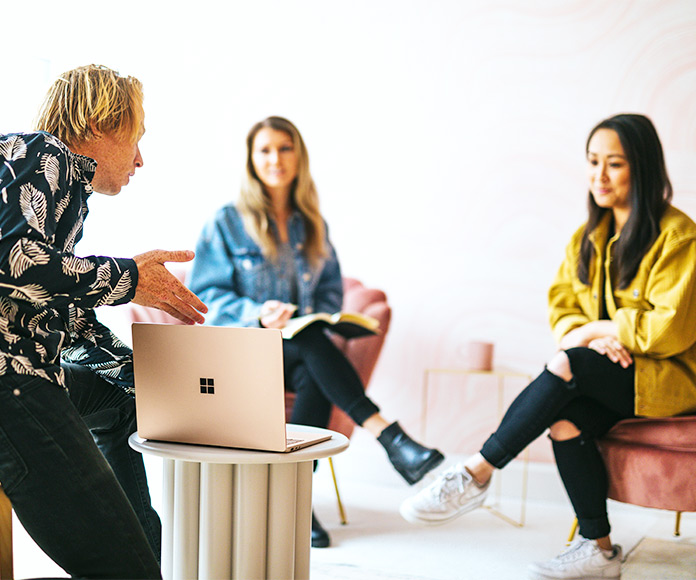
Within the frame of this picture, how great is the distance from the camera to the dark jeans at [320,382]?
2.39m

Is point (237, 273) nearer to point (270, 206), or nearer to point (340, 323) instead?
point (270, 206)

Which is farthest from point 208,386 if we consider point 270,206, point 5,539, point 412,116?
point 412,116

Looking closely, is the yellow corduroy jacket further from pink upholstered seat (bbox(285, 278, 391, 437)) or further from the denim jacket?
the denim jacket

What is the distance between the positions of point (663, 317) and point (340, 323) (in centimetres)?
100

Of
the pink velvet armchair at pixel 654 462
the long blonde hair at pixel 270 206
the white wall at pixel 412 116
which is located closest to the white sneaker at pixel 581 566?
the pink velvet armchair at pixel 654 462

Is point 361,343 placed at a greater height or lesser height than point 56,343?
lesser

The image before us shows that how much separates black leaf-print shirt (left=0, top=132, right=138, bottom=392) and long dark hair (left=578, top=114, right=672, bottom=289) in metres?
1.49

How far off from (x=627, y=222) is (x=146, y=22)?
252 cm

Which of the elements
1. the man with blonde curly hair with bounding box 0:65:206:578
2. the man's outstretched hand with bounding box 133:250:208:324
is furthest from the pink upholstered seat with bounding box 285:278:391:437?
the man with blonde curly hair with bounding box 0:65:206:578

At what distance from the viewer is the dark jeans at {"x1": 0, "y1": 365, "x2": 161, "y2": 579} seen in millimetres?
1179

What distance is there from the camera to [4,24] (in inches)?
140

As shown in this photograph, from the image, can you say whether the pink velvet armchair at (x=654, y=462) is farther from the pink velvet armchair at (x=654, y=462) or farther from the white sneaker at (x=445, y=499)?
the white sneaker at (x=445, y=499)

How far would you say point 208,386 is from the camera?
130 centimetres

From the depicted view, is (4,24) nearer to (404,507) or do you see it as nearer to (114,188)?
(114,188)
